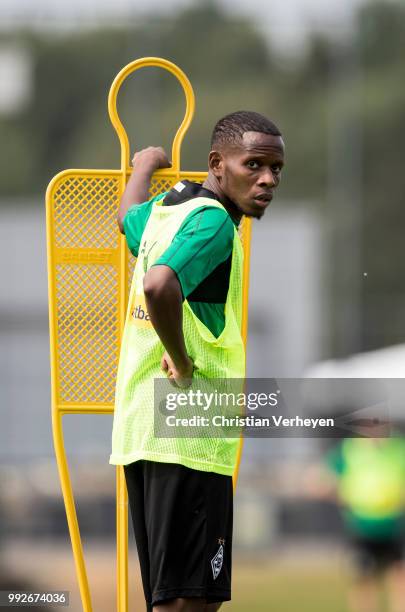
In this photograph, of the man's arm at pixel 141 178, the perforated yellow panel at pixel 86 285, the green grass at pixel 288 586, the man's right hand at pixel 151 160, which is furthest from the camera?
the green grass at pixel 288 586

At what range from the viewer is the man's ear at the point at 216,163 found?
13.9ft

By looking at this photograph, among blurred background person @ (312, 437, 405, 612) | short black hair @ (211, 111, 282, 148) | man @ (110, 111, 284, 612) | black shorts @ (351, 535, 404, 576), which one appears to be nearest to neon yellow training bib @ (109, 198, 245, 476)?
man @ (110, 111, 284, 612)

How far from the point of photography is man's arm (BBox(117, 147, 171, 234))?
187 inches

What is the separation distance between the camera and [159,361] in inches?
165

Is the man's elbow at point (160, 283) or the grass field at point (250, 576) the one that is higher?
the man's elbow at point (160, 283)

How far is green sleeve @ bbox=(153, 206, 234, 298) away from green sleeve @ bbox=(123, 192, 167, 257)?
487 millimetres

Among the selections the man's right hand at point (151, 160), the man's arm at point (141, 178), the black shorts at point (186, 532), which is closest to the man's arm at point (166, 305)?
the black shorts at point (186, 532)

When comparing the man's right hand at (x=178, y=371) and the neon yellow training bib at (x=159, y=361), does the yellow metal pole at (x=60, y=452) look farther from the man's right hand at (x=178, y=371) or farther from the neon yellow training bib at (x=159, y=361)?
the man's right hand at (x=178, y=371)

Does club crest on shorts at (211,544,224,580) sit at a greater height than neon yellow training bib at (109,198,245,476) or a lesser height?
lesser

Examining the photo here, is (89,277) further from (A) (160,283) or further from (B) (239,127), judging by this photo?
(A) (160,283)

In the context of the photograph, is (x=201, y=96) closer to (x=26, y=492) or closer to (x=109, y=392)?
(x=26, y=492)

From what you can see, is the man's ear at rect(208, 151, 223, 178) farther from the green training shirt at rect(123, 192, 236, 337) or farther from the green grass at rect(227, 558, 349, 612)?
the green grass at rect(227, 558, 349, 612)

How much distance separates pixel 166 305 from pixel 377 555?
1034 cm

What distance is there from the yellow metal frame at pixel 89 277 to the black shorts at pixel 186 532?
0.88 meters
